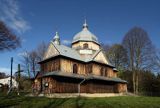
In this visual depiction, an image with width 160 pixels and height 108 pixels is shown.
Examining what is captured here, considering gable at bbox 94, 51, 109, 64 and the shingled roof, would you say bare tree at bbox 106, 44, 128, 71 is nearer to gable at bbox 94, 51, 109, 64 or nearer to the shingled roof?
gable at bbox 94, 51, 109, 64

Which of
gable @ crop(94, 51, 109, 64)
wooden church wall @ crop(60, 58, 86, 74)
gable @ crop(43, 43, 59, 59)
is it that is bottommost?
wooden church wall @ crop(60, 58, 86, 74)

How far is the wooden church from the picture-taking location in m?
32.0

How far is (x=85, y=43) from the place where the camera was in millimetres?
40875

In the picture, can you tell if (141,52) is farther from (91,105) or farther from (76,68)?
(91,105)

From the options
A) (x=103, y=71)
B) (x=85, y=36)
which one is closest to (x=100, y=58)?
(x=103, y=71)

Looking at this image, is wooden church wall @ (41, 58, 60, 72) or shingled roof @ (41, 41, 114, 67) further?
shingled roof @ (41, 41, 114, 67)

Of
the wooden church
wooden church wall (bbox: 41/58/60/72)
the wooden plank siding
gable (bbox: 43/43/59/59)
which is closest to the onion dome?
the wooden church

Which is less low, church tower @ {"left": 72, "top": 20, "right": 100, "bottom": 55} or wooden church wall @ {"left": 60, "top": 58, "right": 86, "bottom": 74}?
church tower @ {"left": 72, "top": 20, "right": 100, "bottom": 55}

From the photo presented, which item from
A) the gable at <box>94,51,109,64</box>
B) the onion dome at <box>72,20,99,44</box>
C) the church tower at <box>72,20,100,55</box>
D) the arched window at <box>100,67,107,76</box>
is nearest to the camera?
the gable at <box>94,51,109,64</box>

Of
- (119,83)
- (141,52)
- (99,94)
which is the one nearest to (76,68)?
(99,94)

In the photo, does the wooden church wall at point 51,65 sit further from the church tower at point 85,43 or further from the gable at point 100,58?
the gable at point 100,58

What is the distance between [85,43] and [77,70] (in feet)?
21.6

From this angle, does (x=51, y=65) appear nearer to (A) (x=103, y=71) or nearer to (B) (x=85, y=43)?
(B) (x=85, y=43)

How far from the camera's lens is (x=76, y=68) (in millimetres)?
36250
